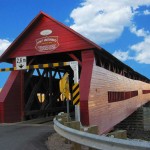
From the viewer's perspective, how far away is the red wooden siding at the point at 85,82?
15250 millimetres

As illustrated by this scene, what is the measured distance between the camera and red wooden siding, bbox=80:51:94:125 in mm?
15250

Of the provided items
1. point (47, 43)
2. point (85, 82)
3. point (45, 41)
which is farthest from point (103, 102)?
point (45, 41)

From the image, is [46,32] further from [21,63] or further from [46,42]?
[21,63]

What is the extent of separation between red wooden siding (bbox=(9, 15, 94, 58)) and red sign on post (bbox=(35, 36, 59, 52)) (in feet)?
0.58

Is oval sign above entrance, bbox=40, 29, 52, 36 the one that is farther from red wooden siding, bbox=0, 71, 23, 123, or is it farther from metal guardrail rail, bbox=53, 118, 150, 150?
metal guardrail rail, bbox=53, 118, 150, 150

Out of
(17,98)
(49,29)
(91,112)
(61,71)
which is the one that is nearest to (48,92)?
(61,71)

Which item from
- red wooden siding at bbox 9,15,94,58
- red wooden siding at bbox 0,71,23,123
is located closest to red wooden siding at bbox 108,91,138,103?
red wooden siding at bbox 9,15,94,58

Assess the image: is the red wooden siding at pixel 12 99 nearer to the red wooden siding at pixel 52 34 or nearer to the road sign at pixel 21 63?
the road sign at pixel 21 63

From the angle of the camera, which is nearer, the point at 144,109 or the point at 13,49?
the point at 13,49

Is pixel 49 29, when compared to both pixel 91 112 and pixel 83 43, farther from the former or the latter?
pixel 91 112

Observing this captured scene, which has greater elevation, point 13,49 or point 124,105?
point 13,49

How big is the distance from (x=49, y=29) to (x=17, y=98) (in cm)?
425

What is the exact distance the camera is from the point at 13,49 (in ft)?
65.2

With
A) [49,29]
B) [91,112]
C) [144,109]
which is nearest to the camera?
[91,112]
